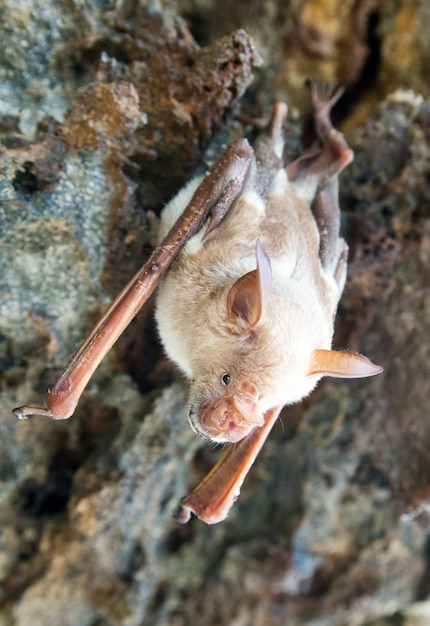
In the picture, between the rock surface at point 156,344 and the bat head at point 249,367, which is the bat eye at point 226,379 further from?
the rock surface at point 156,344

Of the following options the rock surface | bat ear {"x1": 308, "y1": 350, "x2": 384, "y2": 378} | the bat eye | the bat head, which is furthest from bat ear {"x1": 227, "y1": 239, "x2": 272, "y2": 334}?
the rock surface

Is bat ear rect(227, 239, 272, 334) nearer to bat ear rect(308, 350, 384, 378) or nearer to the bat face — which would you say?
the bat face

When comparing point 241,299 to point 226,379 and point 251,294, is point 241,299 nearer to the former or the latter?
point 251,294

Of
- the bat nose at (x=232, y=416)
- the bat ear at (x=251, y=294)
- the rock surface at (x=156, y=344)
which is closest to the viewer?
the bat ear at (x=251, y=294)

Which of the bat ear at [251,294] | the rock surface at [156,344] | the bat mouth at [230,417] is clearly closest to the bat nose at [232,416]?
the bat mouth at [230,417]

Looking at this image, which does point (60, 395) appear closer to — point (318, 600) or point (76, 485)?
point (76, 485)

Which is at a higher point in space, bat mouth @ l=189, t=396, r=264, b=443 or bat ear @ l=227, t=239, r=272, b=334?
bat ear @ l=227, t=239, r=272, b=334
